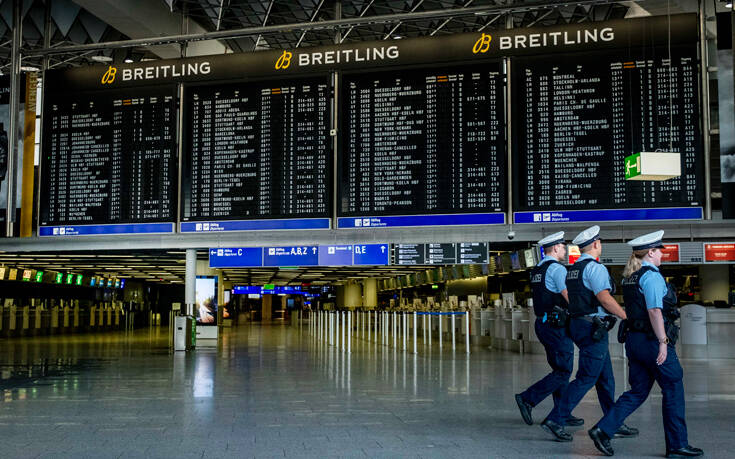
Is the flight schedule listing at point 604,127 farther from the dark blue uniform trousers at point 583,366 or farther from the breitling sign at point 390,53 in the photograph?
the dark blue uniform trousers at point 583,366

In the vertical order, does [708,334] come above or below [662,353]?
below

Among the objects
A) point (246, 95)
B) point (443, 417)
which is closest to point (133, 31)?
point (246, 95)

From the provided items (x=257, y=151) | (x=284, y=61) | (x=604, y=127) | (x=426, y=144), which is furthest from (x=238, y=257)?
(x=604, y=127)

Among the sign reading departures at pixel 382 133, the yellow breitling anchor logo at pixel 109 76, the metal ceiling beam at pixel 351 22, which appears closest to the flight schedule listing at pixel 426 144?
the sign reading departures at pixel 382 133

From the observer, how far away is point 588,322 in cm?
594

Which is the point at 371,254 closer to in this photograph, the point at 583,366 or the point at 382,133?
the point at 382,133

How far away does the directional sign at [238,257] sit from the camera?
14.9 m

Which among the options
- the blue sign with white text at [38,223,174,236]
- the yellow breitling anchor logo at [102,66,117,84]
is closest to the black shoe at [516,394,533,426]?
the blue sign with white text at [38,223,174,236]

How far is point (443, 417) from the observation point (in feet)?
22.1

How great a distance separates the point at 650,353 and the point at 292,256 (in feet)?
33.3

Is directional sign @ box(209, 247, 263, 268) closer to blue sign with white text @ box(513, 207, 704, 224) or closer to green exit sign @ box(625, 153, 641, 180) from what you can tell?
blue sign with white text @ box(513, 207, 704, 224)

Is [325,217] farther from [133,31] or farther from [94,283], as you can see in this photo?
[94,283]

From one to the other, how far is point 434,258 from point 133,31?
35.1 feet

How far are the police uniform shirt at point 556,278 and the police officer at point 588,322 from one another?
171mm
